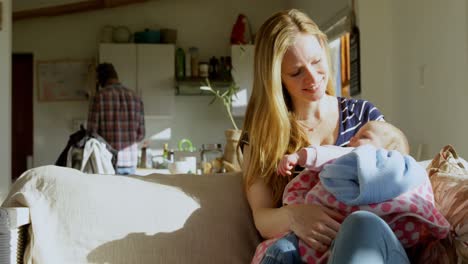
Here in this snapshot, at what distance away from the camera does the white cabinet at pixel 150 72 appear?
6836mm

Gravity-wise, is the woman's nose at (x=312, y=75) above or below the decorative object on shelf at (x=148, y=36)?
below

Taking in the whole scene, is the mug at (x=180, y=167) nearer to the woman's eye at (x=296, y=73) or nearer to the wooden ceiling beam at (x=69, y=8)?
the woman's eye at (x=296, y=73)

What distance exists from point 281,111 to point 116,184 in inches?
19.8

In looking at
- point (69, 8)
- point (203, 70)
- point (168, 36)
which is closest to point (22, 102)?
point (69, 8)

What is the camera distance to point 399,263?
107 cm

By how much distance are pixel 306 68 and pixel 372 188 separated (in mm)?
492

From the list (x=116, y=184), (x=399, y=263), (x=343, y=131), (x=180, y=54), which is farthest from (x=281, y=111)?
(x=180, y=54)

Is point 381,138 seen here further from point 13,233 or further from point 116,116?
point 116,116

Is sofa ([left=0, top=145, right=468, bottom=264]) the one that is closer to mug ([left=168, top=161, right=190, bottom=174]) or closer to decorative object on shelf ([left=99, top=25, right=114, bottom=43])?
mug ([left=168, top=161, right=190, bottom=174])

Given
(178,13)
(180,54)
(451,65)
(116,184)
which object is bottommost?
(116,184)

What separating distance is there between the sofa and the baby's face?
19cm

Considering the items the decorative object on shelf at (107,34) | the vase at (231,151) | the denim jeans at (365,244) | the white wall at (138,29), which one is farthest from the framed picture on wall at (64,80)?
the denim jeans at (365,244)

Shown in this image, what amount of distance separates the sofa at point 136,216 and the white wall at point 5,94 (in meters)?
3.34

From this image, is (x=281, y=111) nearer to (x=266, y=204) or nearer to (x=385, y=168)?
(x=266, y=204)
